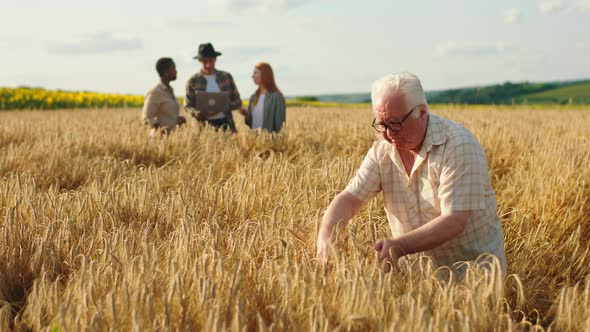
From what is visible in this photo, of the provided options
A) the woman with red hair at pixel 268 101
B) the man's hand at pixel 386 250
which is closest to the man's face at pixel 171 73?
the woman with red hair at pixel 268 101

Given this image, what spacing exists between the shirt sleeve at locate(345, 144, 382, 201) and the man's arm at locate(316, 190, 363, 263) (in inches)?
1.0

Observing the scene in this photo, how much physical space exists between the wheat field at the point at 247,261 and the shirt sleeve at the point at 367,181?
184mm

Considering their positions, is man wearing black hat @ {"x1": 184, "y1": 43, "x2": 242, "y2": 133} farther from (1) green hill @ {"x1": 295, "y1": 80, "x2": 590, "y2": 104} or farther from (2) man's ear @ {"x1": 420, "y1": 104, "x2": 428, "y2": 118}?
(1) green hill @ {"x1": 295, "y1": 80, "x2": 590, "y2": 104}

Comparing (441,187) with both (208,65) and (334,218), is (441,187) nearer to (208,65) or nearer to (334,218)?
(334,218)

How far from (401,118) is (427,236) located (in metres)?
0.47

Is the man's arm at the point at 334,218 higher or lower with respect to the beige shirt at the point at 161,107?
lower

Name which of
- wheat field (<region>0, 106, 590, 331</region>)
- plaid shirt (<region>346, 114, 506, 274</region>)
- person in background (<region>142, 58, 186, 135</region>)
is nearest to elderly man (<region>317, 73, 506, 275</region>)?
plaid shirt (<region>346, 114, 506, 274</region>)

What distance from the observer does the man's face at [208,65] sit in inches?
282

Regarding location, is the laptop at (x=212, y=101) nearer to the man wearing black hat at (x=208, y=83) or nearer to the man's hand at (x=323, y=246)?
the man wearing black hat at (x=208, y=83)

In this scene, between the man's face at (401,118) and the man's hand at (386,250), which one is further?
the man's face at (401,118)

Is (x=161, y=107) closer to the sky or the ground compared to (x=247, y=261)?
closer to the sky

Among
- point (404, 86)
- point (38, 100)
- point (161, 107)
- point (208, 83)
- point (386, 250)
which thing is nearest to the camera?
point (386, 250)

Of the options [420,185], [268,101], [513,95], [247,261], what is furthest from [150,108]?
[513,95]

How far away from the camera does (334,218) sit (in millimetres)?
2619
